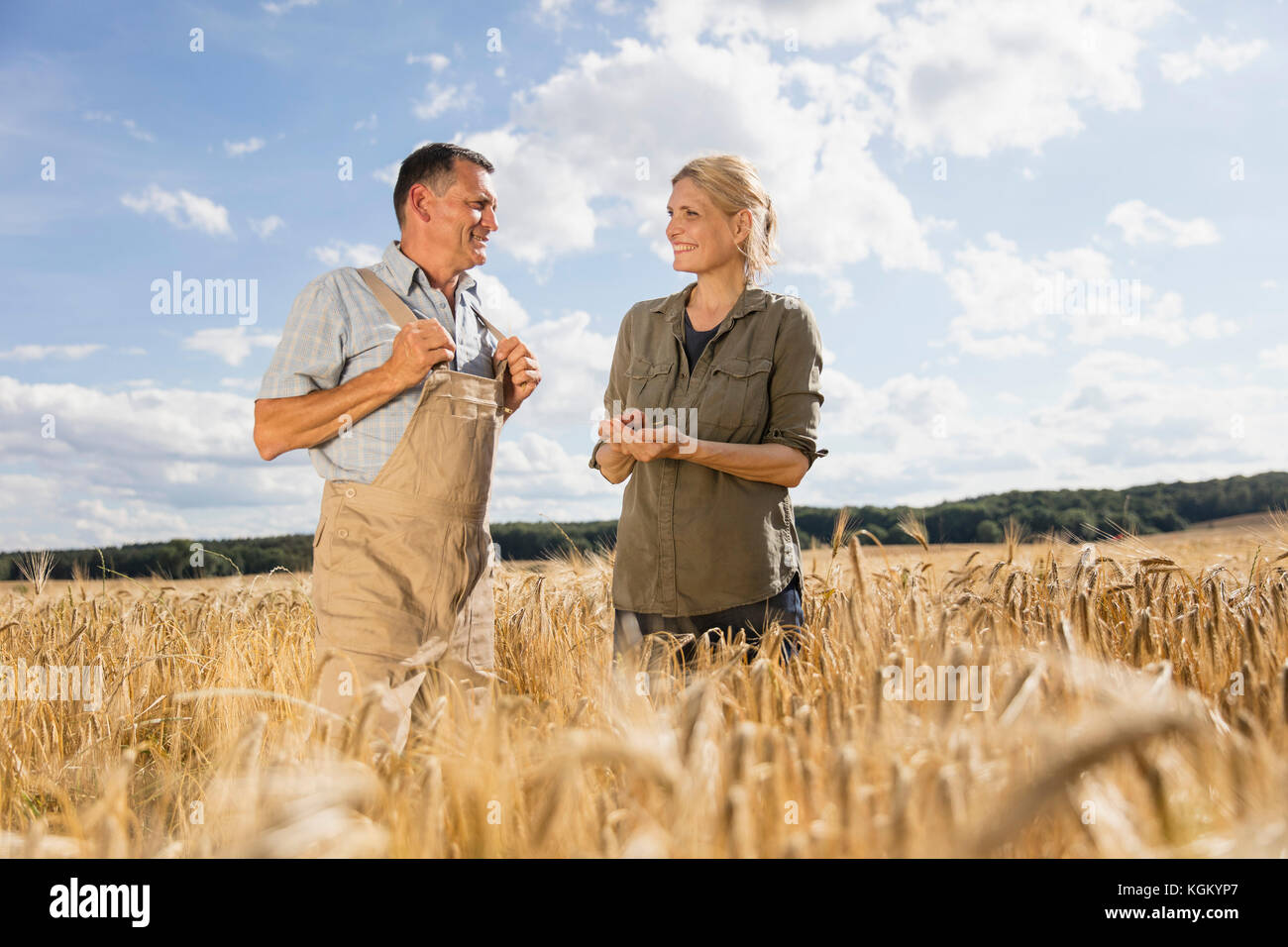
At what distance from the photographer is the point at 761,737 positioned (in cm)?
150

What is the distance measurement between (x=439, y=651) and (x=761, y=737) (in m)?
1.51

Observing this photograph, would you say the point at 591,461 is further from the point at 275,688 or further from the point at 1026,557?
the point at 1026,557

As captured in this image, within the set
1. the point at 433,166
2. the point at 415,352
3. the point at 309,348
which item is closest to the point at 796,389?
the point at 415,352

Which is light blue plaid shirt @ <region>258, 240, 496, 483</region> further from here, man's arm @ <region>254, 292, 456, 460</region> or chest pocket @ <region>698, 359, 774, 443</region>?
chest pocket @ <region>698, 359, 774, 443</region>

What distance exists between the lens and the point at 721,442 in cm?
289

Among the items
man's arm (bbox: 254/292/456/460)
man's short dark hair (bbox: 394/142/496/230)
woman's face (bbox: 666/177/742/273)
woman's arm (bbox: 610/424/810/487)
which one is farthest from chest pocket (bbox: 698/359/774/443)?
man's short dark hair (bbox: 394/142/496/230)

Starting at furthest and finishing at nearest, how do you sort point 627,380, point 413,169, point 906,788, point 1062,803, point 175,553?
1. point 175,553
2. point 627,380
3. point 413,169
4. point 1062,803
5. point 906,788

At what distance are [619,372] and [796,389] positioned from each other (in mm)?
766

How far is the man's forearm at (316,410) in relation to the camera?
2.71 metres

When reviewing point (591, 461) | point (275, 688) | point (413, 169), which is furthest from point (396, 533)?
point (275, 688)

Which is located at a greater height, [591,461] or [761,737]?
[591,461]

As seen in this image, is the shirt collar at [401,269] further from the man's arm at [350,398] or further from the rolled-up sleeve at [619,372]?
the rolled-up sleeve at [619,372]

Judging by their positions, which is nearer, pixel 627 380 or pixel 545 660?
pixel 627 380

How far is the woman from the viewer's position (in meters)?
2.94
